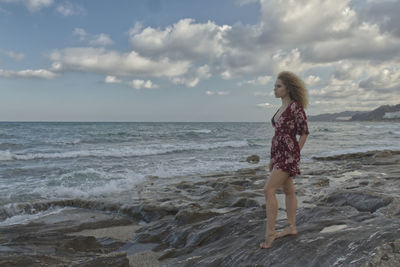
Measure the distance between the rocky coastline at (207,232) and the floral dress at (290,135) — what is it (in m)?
0.86

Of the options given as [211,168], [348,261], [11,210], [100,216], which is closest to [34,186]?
[11,210]

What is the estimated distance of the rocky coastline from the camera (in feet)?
10.3

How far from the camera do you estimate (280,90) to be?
361cm

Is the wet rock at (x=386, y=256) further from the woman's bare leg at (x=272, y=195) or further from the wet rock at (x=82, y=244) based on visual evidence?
the wet rock at (x=82, y=244)

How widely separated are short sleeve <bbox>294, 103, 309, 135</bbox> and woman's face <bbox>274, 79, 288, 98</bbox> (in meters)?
0.22

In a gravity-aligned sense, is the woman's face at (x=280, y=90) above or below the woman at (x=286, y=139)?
above

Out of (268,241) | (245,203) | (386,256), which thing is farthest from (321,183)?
(386,256)

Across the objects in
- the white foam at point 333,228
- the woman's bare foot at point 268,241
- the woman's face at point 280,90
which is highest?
the woman's face at point 280,90

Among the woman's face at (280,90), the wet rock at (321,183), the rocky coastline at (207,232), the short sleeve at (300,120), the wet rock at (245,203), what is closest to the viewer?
the rocky coastline at (207,232)

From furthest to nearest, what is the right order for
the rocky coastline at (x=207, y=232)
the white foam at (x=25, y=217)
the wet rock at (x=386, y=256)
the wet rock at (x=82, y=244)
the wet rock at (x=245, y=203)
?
1. the wet rock at (x=245, y=203)
2. the white foam at (x=25, y=217)
3. the wet rock at (x=82, y=244)
4. the rocky coastline at (x=207, y=232)
5. the wet rock at (x=386, y=256)

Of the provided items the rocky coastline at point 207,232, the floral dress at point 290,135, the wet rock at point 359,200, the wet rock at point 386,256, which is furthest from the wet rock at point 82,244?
the wet rock at point 359,200

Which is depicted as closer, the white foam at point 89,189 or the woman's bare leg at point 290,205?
the woman's bare leg at point 290,205

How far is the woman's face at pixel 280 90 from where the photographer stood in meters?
3.60

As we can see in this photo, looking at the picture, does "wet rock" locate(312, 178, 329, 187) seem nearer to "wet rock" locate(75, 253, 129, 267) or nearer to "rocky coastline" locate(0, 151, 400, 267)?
"rocky coastline" locate(0, 151, 400, 267)
